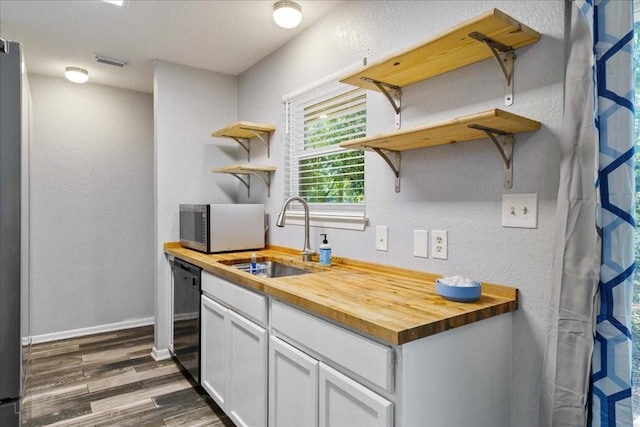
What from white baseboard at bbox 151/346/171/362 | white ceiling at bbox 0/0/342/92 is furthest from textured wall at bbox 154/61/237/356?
white ceiling at bbox 0/0/342/92

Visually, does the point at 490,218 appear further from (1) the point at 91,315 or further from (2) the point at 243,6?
(1) the point at 91,315

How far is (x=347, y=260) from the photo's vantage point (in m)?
2.14

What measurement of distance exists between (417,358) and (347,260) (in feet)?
3.54

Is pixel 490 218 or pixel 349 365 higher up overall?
pixel 490 218

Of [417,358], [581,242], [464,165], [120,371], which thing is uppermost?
[464,165]

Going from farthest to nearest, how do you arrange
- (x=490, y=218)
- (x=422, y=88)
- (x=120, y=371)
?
(x=120, y=371) → (x=422, y=88) → (x=490, y=218)

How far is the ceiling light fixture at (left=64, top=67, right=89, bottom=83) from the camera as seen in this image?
3.16m

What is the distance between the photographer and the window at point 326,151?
7.07 feet

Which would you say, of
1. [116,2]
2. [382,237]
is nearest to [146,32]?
[116,2]

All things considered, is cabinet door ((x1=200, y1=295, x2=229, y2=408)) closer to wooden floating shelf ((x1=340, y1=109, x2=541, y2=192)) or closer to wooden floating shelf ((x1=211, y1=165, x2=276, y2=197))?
wooden floating shelf ((x1=211, y1=165, x2=276, y2=197))

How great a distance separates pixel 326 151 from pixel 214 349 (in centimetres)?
137

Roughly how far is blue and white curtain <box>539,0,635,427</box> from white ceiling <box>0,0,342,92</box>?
1.50 m

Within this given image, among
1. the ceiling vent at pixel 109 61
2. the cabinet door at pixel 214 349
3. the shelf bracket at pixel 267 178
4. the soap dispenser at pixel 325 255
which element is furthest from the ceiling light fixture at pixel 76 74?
the soap dispenser at pixel 325 255

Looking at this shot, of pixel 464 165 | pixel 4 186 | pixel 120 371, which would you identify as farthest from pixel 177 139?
pixel 464 165
